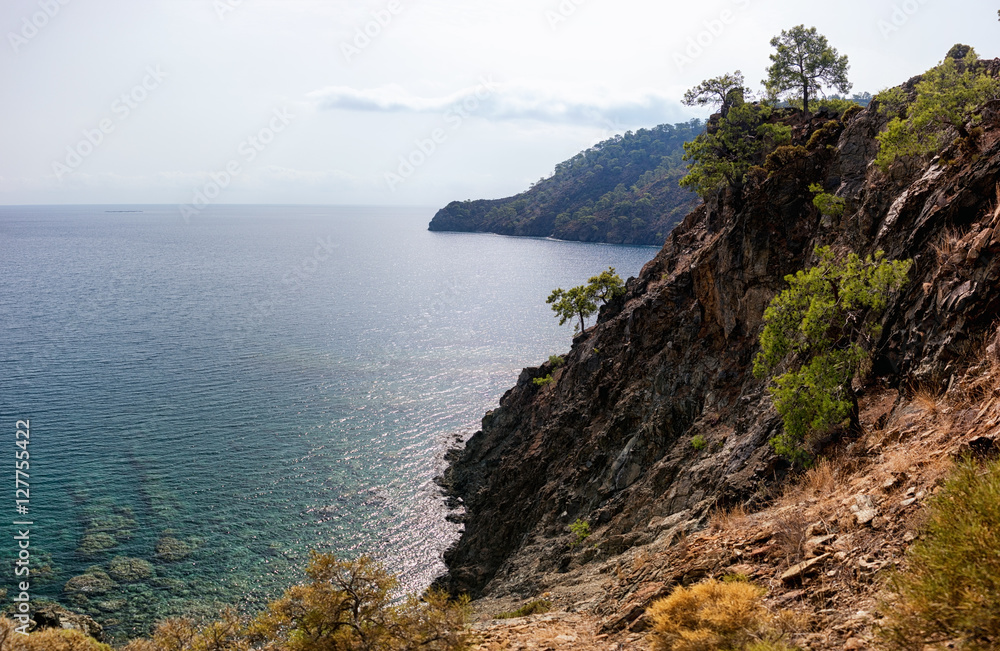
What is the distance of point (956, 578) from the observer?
346 inches

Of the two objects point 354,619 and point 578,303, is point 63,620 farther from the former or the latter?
point 578,303

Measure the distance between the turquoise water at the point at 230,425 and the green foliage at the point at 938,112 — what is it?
139 feet

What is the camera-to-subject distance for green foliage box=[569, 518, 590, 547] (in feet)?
115

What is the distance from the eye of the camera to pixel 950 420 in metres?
14.2

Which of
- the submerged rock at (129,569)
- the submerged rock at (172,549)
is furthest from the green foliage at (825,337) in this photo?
the submerged rock at (129,569)

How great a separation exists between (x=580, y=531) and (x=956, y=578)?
92.3 ft

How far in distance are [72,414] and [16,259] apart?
165965mm

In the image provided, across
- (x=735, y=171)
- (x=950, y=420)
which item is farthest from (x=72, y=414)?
(x=950, y=420)

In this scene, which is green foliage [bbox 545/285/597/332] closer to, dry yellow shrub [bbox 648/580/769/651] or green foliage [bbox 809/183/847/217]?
green foliage [bbox 809/183/847/217]

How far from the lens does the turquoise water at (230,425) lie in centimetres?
4356

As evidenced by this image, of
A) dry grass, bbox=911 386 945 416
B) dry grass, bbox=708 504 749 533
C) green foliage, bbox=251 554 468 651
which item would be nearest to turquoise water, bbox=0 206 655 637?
green foliage, bbox=251 554 468 651

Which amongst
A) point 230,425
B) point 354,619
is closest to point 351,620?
point 354,619

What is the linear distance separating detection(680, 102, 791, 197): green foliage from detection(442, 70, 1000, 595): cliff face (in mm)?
1576

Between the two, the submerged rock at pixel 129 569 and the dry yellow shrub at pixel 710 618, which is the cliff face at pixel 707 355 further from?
the submerged rock at pixel 129 569
